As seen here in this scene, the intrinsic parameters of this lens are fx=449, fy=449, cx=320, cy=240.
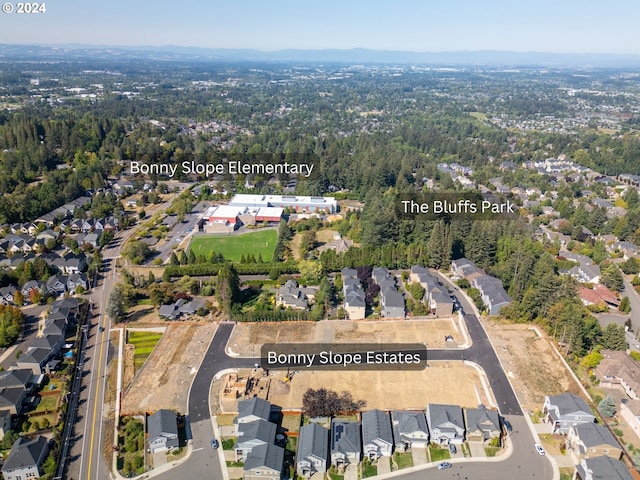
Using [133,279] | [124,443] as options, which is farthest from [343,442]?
[133,279]

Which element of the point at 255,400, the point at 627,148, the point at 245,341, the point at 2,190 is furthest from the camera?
the point at 627,148

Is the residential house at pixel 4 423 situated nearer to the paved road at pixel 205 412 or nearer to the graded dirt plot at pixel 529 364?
the paved road at pixel 205 412

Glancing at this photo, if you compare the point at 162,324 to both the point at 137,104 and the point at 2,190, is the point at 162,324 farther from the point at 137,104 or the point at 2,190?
the point at 137,104

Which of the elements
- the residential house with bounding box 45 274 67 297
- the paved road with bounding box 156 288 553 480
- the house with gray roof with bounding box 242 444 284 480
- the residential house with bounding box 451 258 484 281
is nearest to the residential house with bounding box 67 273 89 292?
the residential house with bounding box 45 274 67 297

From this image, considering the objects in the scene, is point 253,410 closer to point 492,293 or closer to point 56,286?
point 492,293

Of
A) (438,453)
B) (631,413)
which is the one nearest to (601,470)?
(631,413)

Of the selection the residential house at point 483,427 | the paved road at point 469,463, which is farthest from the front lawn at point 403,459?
the residential house at point 483,427

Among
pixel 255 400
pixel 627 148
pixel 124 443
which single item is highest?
pixel 627 148
